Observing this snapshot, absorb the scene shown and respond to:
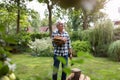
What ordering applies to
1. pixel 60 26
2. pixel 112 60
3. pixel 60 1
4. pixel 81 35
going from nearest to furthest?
1. pixel 60 1
2. pixel 60 26
3. pixel 112 60
4. pixel 81 35

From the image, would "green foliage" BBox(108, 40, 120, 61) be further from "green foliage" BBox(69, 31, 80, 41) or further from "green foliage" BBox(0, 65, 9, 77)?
"green foliage" BBox(0, 65, 9, 77)

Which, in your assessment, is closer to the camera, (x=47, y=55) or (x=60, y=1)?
(x=60, y=1)

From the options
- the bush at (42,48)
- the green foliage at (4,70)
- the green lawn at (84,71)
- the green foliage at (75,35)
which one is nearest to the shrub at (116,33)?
the green foliage at (75,35)

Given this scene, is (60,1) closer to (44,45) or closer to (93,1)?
(93,1)

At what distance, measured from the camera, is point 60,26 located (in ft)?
17.7

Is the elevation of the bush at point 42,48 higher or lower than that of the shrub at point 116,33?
lower

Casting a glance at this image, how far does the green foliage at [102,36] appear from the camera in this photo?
13.5 metres

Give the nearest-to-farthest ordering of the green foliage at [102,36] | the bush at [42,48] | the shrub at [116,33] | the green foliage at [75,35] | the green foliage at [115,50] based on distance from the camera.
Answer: the green foliage at [115,50], the green foliage at [102,36], the shrub at [116,33], the bush at [42,48], the green foliage at [75,35]

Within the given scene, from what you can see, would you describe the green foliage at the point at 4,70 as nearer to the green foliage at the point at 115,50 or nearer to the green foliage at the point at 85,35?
the green foliage at the point at 115,50

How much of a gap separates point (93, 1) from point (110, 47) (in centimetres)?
1207

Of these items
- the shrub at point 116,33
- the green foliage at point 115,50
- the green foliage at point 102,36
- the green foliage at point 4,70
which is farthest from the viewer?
the shrub at point 116,33

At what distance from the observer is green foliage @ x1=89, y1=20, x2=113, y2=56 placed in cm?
1352

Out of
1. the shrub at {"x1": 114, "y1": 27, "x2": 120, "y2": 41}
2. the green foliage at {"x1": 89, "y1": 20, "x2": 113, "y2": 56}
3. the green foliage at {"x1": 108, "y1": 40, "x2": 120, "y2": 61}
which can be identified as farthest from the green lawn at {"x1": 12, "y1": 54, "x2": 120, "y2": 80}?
the shrub at {"x1": 114, "y1": 27, "x2": 120, "y2": 41}

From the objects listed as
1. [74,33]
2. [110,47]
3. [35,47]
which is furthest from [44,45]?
[110,47]
